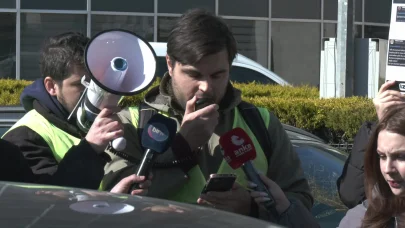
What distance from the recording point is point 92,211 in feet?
6.48

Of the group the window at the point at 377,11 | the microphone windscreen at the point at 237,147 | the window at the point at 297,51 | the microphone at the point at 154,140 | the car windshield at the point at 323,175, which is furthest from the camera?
the window at the point at 377,11

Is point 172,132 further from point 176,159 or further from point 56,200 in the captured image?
point 56,200

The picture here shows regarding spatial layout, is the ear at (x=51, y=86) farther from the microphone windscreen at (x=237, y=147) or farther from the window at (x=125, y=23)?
the window at (x=125, y=23)

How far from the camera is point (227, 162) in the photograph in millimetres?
3127

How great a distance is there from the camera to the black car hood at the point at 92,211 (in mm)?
1869

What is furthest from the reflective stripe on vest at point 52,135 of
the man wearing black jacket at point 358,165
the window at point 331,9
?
the window at point 331,9

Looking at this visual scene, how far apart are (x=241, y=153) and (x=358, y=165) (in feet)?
2.15

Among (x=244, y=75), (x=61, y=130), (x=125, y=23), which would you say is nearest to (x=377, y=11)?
(x=125, y=23)

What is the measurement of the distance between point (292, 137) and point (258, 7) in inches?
482

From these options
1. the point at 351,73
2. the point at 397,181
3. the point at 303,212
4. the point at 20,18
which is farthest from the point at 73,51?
the point at 20,18

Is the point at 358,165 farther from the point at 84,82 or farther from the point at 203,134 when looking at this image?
the point at 84,82

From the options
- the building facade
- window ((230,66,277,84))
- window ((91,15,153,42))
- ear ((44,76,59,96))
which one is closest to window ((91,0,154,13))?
the building facade

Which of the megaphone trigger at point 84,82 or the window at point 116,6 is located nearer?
the megaphone trigger at point 84,82

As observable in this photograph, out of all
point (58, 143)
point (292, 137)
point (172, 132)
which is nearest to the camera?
point (172, 132)
